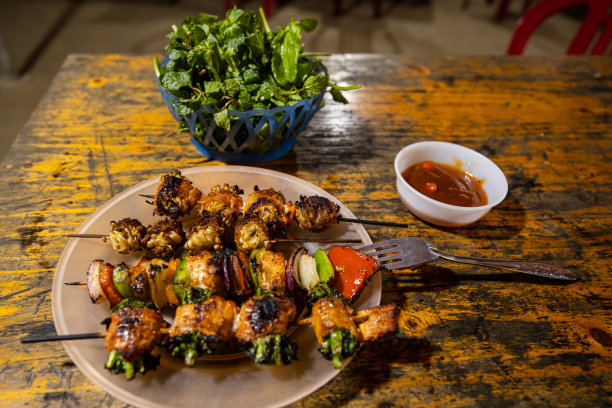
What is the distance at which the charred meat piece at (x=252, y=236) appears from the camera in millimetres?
1750

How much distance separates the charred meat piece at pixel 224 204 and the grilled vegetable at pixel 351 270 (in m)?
0.54

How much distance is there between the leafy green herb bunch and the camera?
2.00 m

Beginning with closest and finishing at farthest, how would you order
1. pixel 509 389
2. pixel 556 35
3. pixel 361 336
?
pixel 361 336
pixel 509 389
pixel 556 35

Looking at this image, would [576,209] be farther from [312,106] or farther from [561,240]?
[312,106]

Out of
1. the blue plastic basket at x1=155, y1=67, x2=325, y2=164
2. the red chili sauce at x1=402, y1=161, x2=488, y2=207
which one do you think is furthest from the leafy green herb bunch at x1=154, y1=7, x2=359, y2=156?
the red chili sauce at x1=402, y1=161, x2=488, y2=207

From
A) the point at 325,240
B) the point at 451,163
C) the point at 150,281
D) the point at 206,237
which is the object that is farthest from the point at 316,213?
the point at 451,163

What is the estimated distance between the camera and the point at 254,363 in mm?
1489

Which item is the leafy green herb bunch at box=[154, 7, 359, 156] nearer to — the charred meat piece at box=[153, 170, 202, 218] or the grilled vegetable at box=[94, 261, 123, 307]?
the charred meat piece at box=[153, 170, 202, 218]

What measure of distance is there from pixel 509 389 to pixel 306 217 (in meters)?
1.14

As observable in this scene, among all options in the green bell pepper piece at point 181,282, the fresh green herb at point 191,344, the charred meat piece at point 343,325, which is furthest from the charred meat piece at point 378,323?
the green bell pepper piece at point 181,282

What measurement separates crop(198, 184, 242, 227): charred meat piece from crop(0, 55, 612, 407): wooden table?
1.86 ft

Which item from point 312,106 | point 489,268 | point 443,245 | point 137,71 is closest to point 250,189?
point 312,106

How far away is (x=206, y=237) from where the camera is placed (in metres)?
1.73

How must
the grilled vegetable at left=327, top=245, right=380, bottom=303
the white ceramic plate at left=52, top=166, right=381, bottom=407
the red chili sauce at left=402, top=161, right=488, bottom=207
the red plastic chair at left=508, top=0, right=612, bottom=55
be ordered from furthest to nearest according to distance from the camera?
the red plastic chair at left=508, top=0, right=612, bottom=55 → the red chili sauce at left=402, top=161, right=488, bottom=207 → the grilled vegetable at left=327, top=245, right=380, bottom=303 → the white ceramic plate at left=52, top=166, right=381, bottom=407
